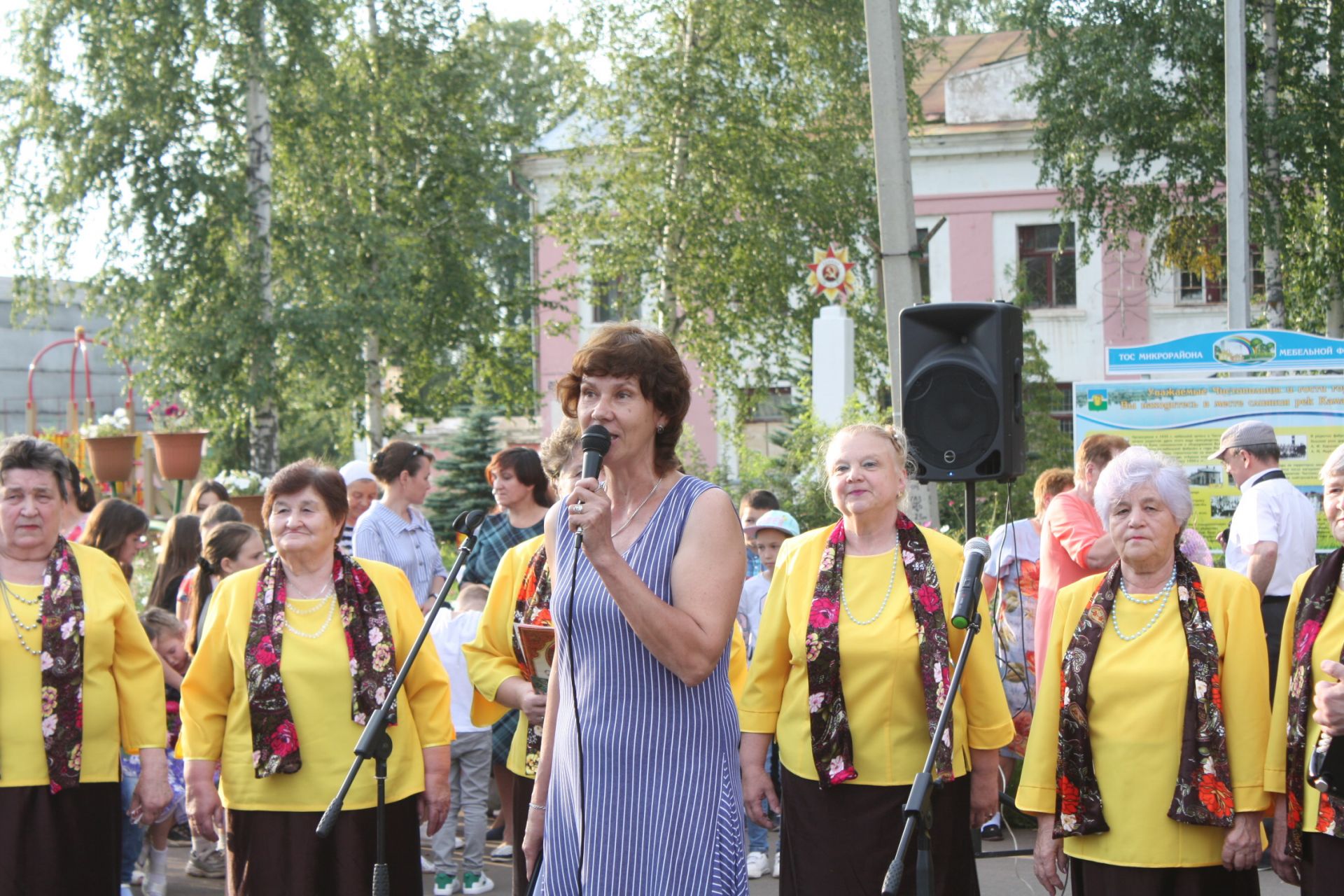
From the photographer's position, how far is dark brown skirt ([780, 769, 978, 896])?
14.0 feet

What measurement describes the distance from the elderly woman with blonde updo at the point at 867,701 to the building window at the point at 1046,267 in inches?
1055

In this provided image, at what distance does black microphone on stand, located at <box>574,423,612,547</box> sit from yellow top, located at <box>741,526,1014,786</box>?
63.9 inches

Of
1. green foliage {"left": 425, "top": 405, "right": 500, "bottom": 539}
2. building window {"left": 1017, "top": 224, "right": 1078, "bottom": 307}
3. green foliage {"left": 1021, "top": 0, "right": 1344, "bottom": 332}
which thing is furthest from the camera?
building window {"left": 1017, "top": 224, "right": 1078, "bottom": 307}

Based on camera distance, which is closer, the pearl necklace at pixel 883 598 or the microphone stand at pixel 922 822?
the microphone stand at pixel 922 822

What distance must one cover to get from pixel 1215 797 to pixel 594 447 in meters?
A: 2.11

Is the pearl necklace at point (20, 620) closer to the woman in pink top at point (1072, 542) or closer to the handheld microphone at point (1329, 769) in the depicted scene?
the handheld microphone at point (1329, 769)

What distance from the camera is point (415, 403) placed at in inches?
938

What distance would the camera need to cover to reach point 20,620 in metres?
4.44

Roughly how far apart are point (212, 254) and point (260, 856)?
14.4 metres

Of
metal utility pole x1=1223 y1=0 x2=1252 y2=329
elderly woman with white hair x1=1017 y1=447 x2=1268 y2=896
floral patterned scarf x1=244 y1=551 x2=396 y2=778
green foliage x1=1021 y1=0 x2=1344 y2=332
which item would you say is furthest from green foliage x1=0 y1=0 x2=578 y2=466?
elderly woman with white hair x1=1017 y1=447 x2=1268 y2=896

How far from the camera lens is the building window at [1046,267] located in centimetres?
3019

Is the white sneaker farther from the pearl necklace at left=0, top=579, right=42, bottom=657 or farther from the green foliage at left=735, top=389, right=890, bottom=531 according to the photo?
the green foliage at left=735, top=389, right=890, bottom=531

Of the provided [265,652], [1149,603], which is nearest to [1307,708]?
[1149,603]

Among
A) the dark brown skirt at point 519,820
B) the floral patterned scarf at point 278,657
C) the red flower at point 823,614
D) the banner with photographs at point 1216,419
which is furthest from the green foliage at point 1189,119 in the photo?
the floral patterned scarf at point 278,657
